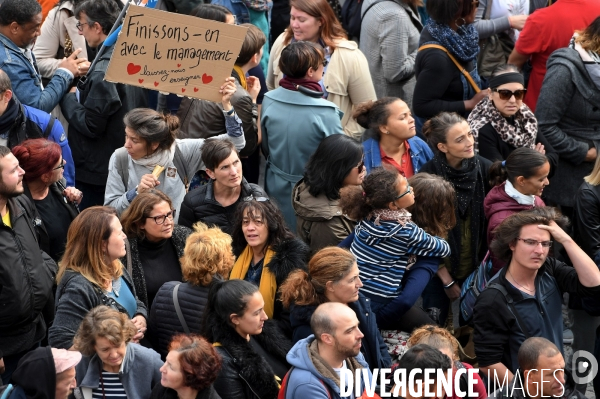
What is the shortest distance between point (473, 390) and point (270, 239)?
61.8 inches

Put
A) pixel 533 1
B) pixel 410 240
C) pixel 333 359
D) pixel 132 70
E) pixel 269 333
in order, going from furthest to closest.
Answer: pixel 533 1
pixel 132 70
pixel 410 240
pixel 269 333
pixel 333 359

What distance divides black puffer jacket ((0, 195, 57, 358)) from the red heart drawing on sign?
1.28 m

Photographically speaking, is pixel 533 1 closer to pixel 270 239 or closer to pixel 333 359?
pixel 270 239

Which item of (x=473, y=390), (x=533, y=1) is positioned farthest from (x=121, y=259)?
(x=533, y=1)

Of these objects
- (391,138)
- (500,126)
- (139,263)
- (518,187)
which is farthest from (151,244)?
(500,126)

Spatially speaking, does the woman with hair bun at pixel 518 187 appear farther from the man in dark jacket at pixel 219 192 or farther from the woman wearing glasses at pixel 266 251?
the man in dark jacket at pixel 219 192

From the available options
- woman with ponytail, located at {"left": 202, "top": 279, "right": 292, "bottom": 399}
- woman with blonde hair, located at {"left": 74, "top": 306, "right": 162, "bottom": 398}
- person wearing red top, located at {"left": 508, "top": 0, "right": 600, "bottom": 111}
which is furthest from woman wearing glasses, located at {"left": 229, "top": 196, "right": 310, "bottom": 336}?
person wearing red top, located at {"left": 508, "top": 0, "right": 600, "bottom": 111}

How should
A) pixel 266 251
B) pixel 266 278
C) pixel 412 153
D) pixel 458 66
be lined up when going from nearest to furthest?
1. pixel 266 278
2. pixel 266 251
3. pixel 412 153
4. pixel 458 66

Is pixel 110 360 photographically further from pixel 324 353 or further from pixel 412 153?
pixel 412 153

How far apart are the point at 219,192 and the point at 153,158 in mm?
524

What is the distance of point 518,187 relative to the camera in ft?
21.8

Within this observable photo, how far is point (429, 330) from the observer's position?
546 centimetres

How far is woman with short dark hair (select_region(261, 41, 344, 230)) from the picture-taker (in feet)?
23.5

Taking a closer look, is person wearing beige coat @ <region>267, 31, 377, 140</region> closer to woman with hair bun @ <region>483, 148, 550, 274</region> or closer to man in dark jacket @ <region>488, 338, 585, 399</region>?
woman with hair bun @ <region>483, 148, 550, 274</region>
